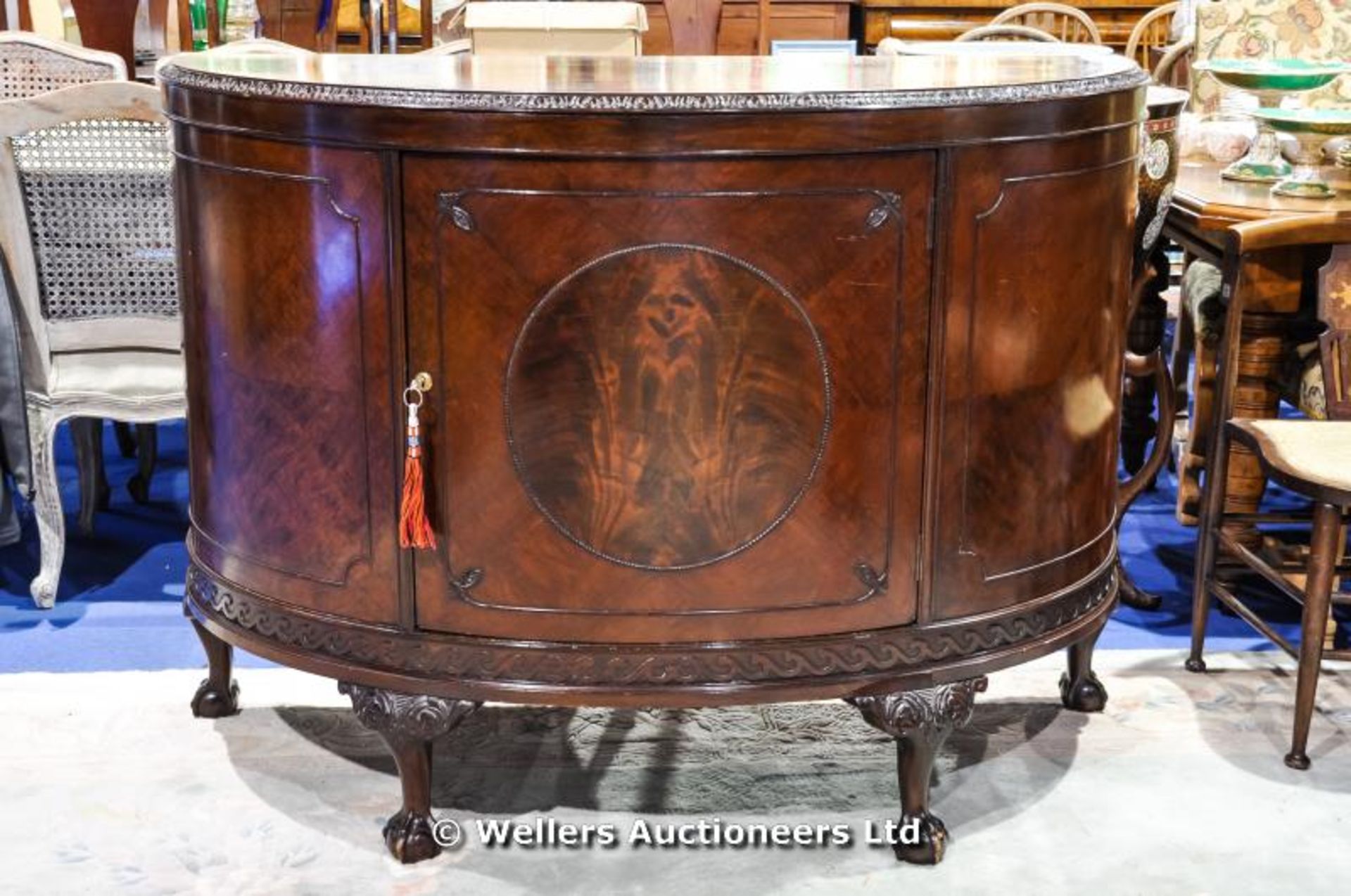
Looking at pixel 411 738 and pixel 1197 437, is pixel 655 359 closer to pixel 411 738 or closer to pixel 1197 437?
pixel 411 738

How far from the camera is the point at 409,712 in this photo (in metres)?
2.72

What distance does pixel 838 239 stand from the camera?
98.6 inches

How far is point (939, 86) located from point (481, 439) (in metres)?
0.79

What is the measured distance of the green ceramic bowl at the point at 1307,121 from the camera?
3.82 m

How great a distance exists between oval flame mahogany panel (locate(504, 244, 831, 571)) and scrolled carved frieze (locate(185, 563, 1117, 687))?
144 mm

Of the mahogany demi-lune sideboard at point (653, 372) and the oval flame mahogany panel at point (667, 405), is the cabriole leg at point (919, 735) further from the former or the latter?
the oval flame mahogany panel at point (667, 405)

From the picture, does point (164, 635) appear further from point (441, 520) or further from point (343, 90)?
point (343, 90)

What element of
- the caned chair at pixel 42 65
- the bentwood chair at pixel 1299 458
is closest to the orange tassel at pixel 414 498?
the bentwood chair at pixel 1299 458

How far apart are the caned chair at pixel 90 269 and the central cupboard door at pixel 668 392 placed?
1.50 m

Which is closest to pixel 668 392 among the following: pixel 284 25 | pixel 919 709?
pixel 919 709

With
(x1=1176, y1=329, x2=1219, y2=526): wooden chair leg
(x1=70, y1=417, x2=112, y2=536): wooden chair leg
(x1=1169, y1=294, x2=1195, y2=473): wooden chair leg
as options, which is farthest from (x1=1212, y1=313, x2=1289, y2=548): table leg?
(x1=70, y1=417, x2=112, y2=536): wooden chair leg

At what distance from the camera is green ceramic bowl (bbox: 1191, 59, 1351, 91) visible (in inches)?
155

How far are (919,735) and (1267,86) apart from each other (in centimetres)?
194

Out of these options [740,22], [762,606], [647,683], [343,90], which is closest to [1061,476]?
[762,606]
